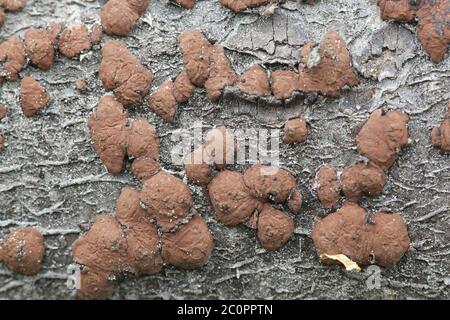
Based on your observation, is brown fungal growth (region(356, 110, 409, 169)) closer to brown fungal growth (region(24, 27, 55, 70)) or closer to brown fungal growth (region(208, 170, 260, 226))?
brown fungal growth (region(208, 170, 260, 226))

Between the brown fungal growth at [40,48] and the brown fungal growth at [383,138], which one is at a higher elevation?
the brown fungal growth at [40,48]

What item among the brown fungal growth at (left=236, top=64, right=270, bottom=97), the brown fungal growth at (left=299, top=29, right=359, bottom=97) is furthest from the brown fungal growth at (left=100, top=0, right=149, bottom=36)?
the brown fungal growth at (left=299, top=29, right=359, bottom=97)

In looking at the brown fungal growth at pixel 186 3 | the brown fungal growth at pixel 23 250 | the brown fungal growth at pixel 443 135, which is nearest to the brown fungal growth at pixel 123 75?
the brown fungal growth at pixel 186 3

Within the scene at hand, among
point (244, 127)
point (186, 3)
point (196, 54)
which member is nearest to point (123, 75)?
point (196, 54)

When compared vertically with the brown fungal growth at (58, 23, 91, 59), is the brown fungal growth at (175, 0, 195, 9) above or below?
above

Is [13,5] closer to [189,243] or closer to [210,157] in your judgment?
[210,157]

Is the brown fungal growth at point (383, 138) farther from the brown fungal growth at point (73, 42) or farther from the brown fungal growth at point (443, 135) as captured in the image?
the brown fungal growth at point (73, 42)

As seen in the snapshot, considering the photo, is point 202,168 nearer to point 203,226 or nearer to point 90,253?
point 203,226
